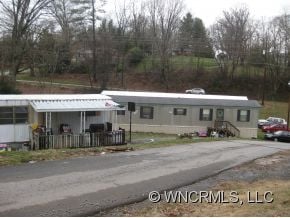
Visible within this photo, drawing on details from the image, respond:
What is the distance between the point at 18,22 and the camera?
48.4 metres

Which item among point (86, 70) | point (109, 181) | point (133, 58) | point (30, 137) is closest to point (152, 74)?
point (133, 58)

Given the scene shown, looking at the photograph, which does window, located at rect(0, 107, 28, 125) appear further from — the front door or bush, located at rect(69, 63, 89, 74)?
bush, located at rect(69, 63, 89, 74)

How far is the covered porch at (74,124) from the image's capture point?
69.3 feet

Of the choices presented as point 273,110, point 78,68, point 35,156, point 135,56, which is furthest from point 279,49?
point 35,156

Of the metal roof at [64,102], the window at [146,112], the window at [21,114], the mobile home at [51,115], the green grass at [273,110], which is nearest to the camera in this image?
the mobile home at [51,115]

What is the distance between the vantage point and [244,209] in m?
8.38

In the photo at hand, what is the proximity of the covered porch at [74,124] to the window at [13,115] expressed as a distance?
498 millimetres

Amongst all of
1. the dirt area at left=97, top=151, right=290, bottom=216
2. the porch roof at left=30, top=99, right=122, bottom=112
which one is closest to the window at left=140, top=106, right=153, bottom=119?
the porch roof at left=30, top=99, right=122, bottom=112

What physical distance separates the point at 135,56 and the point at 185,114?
117 feet

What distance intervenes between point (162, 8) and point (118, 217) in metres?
62.0

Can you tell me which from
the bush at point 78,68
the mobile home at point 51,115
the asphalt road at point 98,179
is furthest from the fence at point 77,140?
the bush at point 78,68

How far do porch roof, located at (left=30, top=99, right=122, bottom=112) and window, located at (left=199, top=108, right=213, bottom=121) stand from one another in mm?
10540

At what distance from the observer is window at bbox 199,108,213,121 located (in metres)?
33.5

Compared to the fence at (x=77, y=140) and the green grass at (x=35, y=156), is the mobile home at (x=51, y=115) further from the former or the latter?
the green grass at (x=35, y=156)
